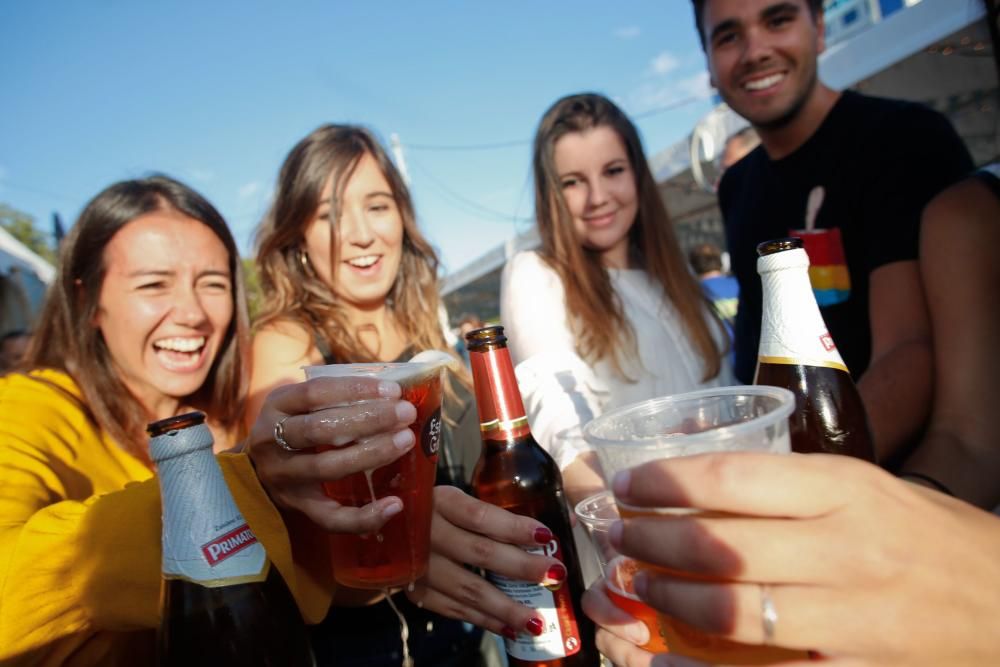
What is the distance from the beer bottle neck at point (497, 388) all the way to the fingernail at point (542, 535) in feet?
0.75

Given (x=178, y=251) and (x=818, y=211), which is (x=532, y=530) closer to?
(x=178, y=251)

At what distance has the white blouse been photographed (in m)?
1.94

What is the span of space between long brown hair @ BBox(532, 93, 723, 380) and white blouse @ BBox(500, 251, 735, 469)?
0.04 m

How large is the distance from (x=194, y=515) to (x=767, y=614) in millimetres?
853

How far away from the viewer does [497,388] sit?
115cm

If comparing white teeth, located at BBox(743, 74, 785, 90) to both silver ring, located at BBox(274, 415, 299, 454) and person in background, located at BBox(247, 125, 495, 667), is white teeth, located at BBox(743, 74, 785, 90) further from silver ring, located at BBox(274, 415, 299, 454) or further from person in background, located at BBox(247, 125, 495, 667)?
silver ring, located at BBox(274, 415, 299, 454)

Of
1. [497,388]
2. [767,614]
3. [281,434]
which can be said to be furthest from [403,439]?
[767,614]

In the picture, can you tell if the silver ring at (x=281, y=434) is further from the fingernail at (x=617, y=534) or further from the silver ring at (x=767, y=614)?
the silver ring at (x=767, y=614)

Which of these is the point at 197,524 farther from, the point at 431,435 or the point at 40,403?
the point at 40,403

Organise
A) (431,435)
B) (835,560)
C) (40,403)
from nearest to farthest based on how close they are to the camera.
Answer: (835,560), (431,435), (40,403)

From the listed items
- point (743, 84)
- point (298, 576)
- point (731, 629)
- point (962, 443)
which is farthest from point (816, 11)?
point (298, 576)

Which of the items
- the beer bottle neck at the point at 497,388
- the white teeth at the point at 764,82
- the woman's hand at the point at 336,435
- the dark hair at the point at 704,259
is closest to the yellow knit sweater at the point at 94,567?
the woman's hand at the point at 336,435

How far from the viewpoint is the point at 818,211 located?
1941 millimetres

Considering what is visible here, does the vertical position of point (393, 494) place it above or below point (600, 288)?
below
